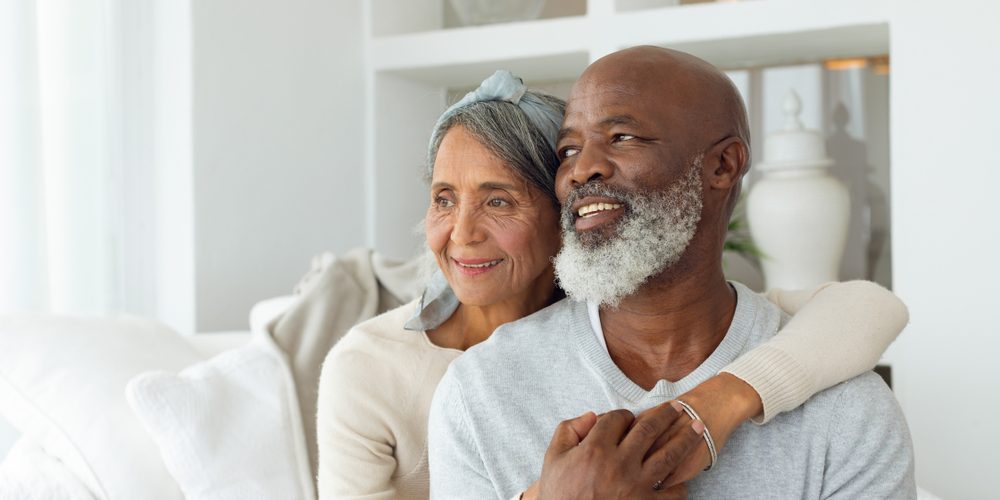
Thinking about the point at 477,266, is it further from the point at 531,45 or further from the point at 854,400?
the point at 531,45

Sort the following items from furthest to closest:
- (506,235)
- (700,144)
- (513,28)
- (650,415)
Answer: (513,28) < (506,235) < (700,144) < (650,415)

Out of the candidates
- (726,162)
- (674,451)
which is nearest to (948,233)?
(726,162)

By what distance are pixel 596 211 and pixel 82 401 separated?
961mm

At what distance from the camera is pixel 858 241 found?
2.68 m

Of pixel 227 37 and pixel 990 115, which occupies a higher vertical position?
pixel 227 37

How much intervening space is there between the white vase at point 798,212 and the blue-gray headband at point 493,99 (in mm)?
1164

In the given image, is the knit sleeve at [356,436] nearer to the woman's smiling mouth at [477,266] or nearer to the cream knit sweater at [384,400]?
the cream knit sweater at [384,400]

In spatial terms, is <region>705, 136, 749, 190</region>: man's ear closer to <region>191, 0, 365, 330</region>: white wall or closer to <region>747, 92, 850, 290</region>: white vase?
<region>747, 92, 850, 290</region>: white vase

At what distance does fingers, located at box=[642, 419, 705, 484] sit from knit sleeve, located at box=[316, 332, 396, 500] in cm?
51

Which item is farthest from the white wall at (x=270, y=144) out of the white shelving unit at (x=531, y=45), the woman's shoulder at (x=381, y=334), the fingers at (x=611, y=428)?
the fingers at (x=611, y=428)

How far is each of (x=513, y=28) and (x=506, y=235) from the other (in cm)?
144

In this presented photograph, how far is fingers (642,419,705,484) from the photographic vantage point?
1.00m

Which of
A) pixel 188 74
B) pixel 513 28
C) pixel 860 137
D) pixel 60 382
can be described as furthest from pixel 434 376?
pixel 860 137

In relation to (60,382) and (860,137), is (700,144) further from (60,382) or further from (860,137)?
(860,137)
